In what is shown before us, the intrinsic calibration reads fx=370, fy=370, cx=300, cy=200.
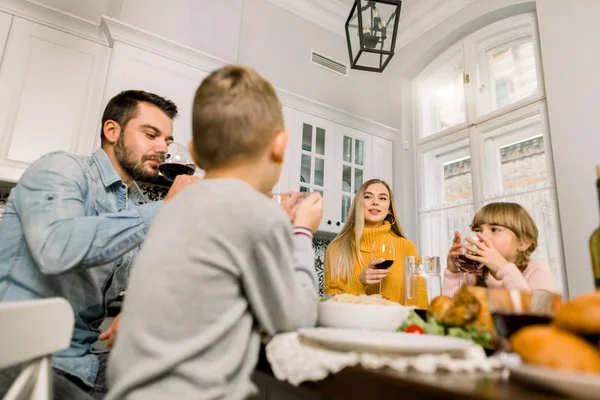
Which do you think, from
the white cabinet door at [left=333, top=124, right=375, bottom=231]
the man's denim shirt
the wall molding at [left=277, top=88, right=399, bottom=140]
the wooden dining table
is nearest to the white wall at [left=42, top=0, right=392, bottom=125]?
the wall molding at [left=277, top=88, right=399, bottom=140]

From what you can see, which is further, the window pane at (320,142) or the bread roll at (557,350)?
the window pane at (320,142)

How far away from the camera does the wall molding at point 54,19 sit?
214 centimetres

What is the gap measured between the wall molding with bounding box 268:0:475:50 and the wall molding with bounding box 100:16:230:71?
4.06 feet

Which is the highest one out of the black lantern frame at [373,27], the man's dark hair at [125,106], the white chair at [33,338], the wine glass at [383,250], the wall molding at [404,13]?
the wall molding at [404,13]

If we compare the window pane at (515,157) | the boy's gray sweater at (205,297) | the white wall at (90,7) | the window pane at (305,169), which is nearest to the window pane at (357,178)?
the window pane at (305,169)

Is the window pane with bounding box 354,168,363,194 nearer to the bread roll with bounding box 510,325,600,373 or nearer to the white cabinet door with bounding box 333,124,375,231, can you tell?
the white cabinet door with bounding box 333,124,375,231

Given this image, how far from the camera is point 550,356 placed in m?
0.37

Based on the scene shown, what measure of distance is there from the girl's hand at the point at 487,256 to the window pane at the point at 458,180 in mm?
1975

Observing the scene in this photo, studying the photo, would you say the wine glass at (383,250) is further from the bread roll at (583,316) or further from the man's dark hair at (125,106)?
the bread roll at (583,316)

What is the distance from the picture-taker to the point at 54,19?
2.24 metres

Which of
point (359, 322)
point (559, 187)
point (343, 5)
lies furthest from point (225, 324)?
point (343, 5)

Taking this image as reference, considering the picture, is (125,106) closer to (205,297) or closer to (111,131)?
(111,131)

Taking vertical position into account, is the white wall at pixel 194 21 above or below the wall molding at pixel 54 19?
above

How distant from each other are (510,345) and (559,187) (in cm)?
251
